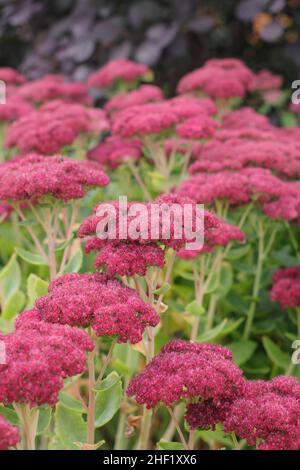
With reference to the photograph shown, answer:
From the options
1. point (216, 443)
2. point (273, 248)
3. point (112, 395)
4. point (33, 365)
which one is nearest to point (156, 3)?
point (273, 248)

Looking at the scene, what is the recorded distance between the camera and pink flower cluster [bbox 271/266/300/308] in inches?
101

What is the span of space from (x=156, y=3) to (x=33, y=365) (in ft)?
11.7

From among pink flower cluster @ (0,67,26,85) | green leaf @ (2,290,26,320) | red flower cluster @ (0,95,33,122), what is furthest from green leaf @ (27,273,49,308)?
pink flower cluster @ (0,67,26,85)

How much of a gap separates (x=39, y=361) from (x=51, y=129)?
1617 mm

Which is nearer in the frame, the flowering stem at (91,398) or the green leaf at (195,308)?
the flowering stem at (91,398)

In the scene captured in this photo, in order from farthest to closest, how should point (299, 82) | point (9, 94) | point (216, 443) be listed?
point (299, 82) < point (9, 94) < point (216, 443)

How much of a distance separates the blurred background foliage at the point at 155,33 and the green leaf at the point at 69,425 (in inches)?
107

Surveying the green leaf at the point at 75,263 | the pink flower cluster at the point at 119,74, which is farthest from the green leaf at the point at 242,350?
the pink flower cluster at the point at 119,74

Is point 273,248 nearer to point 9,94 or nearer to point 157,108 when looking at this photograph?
point 157,108

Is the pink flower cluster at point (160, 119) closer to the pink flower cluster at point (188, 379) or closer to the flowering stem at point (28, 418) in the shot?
the pink flower cluster at point (188, 379)

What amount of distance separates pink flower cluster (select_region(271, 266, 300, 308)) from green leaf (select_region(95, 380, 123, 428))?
34.9 inches

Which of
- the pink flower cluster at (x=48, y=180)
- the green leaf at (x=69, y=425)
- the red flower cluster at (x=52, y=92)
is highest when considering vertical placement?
the red flower cluster at (x=52, y=92)

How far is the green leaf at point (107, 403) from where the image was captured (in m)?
1.87

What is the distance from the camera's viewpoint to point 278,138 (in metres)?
3.24
